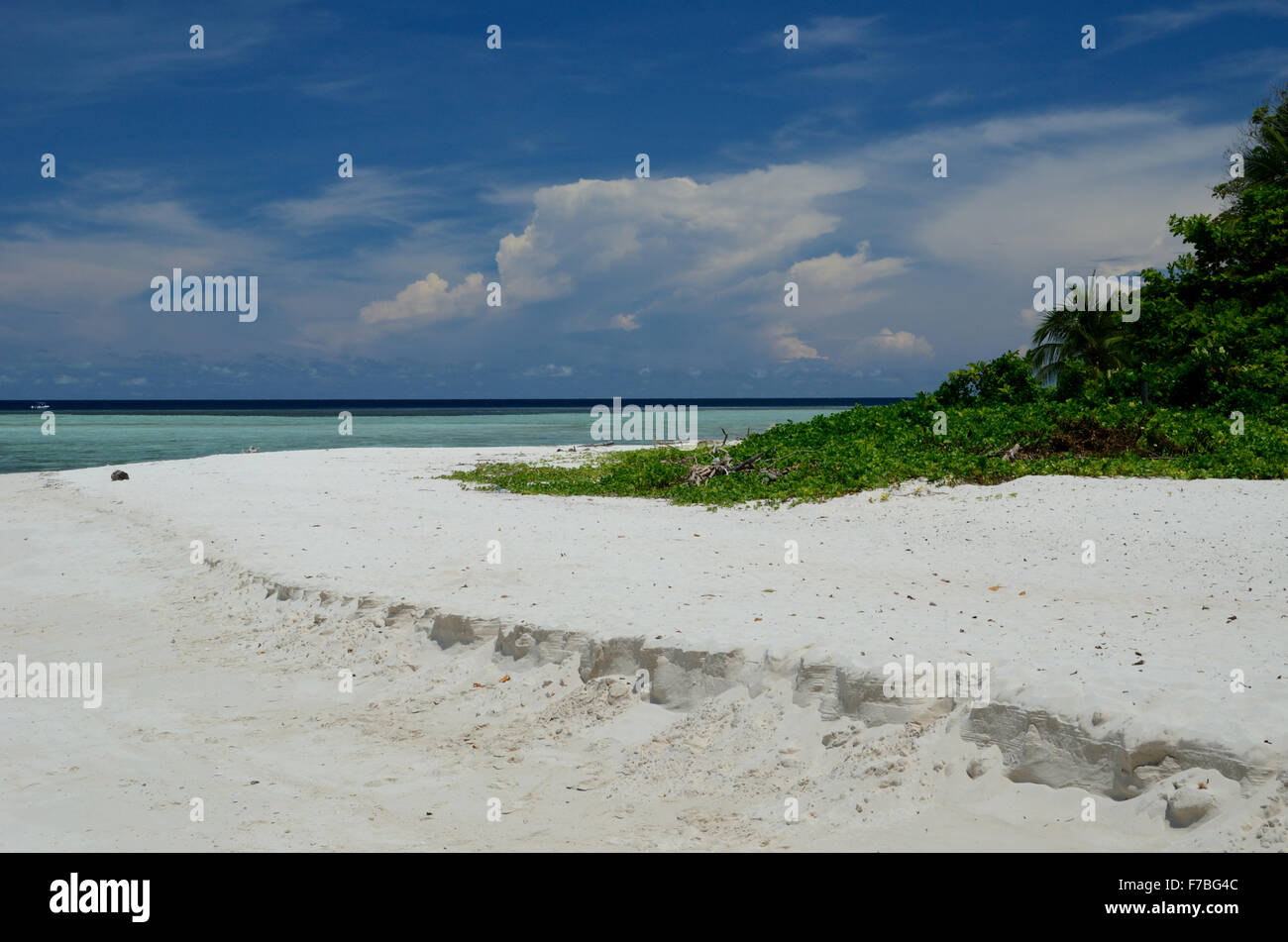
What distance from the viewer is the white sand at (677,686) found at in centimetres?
Answer: 540

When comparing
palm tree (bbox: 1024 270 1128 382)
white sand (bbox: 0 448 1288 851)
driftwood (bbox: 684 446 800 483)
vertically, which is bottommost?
white sand (bbox: 0 448 1288 851)

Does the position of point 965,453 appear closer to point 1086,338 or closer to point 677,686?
point 677,686

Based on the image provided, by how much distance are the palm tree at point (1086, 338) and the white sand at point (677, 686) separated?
2181cm

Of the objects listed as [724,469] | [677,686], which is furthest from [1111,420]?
[677,686]

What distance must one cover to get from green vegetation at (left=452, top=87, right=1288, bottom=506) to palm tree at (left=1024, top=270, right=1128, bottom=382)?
7937 millimetres

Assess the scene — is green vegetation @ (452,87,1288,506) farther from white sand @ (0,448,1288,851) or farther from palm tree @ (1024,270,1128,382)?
palm tree @ (1024,270,1128,382)

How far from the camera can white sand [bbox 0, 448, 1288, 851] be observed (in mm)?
5402

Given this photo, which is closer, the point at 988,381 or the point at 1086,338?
the point at 988,381

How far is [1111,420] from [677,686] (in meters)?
14.4

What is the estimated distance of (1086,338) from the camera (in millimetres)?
33688

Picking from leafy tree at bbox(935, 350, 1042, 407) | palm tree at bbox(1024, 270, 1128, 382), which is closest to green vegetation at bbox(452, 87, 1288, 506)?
leafy tree at bbox(935, 350, 1042, 407)
